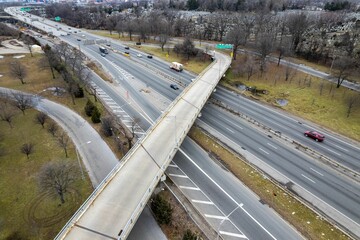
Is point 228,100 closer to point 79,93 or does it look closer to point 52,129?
point 79,93

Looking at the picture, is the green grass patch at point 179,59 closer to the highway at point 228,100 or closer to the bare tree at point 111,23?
the highway at point 228,100

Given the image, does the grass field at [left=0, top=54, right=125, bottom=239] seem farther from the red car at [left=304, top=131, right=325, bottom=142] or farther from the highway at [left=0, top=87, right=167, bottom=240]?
the red car at [left=304, top=131, right=325, bottom=142]

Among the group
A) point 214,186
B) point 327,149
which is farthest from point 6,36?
point 327,149

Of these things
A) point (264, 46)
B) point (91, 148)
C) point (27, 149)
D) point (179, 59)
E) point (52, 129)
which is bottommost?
point (91, 148)

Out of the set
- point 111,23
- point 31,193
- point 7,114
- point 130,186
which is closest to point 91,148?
point 31,193

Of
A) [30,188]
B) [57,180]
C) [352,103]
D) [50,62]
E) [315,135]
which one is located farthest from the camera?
[50,62]

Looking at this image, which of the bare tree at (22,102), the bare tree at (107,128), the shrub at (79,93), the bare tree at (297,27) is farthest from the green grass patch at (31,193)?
the bare tree at (297,27)
